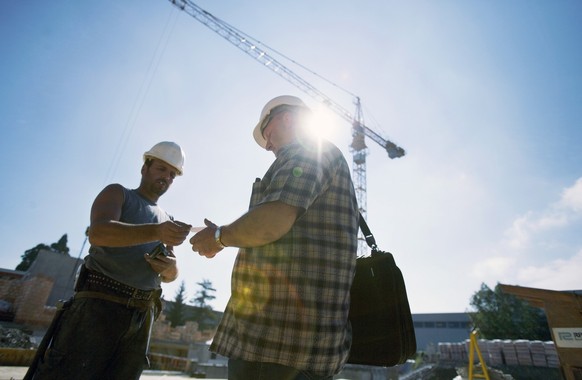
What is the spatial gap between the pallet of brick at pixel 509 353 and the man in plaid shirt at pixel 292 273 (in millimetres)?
20601

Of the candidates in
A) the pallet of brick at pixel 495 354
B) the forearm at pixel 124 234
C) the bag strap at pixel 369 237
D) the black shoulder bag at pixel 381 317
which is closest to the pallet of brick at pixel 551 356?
the pallet of brick at pixel 495 354

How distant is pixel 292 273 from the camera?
1.37 meters

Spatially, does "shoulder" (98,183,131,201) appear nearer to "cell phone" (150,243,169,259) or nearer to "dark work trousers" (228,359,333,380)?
"cell phone" (150,243,169,259)

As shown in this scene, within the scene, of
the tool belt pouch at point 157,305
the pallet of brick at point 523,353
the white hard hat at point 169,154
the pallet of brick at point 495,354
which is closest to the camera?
the tool belt pouch at point 157,305

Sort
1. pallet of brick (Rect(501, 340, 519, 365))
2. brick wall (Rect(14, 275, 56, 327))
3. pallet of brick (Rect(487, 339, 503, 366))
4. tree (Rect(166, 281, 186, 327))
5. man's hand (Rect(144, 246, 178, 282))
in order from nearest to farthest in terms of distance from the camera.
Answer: man's hand (Rect(144, 246, 178, 282)) → brick wall (Rect(14, 275, 56, 327)) → pallet of brick (Rect(501, 340, 519, 365)) → pallet of brick (Rect(487, 339, 503, 366)) → tree (Rect(166, 281, 186, 327))

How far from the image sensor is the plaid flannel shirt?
127 cm

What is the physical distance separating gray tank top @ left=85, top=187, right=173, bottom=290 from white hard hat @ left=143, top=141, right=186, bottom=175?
0.39 metres

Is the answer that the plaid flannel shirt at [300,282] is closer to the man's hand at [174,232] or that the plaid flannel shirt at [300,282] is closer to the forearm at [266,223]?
the forearm at [266,223]

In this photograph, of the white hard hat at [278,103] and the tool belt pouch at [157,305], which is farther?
the tool belt pouch at [157,305]

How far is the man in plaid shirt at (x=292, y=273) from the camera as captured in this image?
1.26m

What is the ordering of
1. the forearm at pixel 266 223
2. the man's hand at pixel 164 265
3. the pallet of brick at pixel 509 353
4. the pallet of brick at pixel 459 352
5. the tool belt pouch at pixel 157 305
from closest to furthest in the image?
the forearm at pixel 266 223 → the man's hand at pixel 164 265 → the tool belt pouch at pixel 157 305 → the pallet of brick at pixel 509 353 → the pallet of brick at pixel 459 352

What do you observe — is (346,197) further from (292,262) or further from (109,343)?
(109,343)

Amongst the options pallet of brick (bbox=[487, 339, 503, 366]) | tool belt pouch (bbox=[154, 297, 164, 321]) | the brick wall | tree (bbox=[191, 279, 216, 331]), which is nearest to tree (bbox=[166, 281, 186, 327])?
tree (bbox=[191, 279, 216, 331])

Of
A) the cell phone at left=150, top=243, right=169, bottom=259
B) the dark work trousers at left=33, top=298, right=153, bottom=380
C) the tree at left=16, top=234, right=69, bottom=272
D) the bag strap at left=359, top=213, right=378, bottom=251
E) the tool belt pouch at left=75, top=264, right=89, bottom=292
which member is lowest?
the dark work trousers at left=33, top=298, right=153, bottom=380
